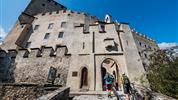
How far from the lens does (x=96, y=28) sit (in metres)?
20.8

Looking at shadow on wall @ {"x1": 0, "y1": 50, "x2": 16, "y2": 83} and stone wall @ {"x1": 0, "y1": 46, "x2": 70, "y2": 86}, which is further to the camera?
shadow on wall @ {"x1": 0, "y1": 50, "x2": 16, "y2": 83}

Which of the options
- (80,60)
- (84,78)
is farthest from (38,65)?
(84,78)

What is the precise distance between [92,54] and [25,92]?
8316 millimetres

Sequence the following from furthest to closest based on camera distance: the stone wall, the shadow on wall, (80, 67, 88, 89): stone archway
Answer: the shadow on wall, the stone wall, (80, 67, 88, 89): stone archway

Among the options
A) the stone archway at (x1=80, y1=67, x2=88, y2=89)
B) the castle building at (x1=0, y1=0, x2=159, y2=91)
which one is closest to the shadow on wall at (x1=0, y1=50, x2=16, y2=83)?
the castle building at (x1=0, y1=0, x2=159, y2=91)

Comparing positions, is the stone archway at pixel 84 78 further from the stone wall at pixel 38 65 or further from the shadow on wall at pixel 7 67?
the shadow on wall at pixel 7 67

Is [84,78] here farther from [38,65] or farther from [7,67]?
[7,67]

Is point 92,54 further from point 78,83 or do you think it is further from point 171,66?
point 171,66

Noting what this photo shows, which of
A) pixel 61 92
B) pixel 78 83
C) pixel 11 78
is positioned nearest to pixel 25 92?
pixel 61 92

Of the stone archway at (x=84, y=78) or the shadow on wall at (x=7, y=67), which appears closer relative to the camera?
the stone archway at (x=84, y=78)

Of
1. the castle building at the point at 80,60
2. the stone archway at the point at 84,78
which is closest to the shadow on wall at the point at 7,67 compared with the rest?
the castle building at the point at 80,60

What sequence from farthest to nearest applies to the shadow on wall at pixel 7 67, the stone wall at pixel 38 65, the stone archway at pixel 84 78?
the shadow on wall at pixel 7 67, the stone wall at pixel 38 65, the stone archway at pixel 84 78

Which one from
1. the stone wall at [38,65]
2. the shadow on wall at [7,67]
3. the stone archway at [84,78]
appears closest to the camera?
the stone archway at [84,78]

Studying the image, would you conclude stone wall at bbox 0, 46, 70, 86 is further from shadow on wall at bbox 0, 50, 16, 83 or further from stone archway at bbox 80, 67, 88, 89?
stone archway at bbox 80, 67, 88, 89
